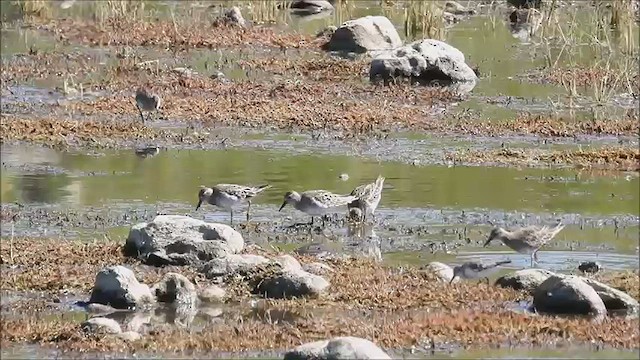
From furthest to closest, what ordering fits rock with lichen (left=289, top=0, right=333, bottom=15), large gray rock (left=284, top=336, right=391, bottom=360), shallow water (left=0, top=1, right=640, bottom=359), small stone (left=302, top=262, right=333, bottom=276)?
rock with lichen (left=289, top=0, right=333, bottom=15) < shallow water (left=0, top=1, right=640, bottom=359) < small stone (left=302, top=262, right=333, bottom=276) < large gray rock (left=284, top=336, right=391, bottom=360)

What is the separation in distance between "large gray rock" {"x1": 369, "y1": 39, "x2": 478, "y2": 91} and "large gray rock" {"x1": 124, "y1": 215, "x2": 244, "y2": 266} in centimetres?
1207

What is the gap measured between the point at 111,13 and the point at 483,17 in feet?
28.8

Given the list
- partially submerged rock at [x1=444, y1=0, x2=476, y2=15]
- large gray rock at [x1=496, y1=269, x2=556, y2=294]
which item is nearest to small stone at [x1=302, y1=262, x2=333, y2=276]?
large gray rock at [x1=496, y1=269, x2=556, y2=294]

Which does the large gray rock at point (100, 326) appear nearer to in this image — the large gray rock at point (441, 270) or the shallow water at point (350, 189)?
the large gray rock at point (441, 270)

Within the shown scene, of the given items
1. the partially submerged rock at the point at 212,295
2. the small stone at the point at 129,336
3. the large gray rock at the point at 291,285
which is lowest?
the partially submerged rock at the point at 212,295

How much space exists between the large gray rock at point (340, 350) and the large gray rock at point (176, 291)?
2264mm

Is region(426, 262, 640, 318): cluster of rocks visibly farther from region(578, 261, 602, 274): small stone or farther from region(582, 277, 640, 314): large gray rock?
region(578, 261, 602, 274): small stone

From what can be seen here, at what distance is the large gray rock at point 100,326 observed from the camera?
37.2ft

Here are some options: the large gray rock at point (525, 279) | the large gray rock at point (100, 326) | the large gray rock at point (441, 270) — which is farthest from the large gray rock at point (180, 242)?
the large gray rock at point (525, 279)

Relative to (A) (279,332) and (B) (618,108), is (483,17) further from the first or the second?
(A) (279,332)

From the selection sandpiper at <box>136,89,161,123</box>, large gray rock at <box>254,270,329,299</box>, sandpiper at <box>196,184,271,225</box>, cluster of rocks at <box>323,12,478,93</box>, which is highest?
large gray rock at <box>254,270,329,299</box>

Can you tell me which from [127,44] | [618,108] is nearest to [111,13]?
[127,44]

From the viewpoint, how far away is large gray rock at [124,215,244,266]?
13711mm

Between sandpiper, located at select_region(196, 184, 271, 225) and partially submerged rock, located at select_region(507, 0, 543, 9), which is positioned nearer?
sandpiper, located at select_region(196, 184, 271, 225)
